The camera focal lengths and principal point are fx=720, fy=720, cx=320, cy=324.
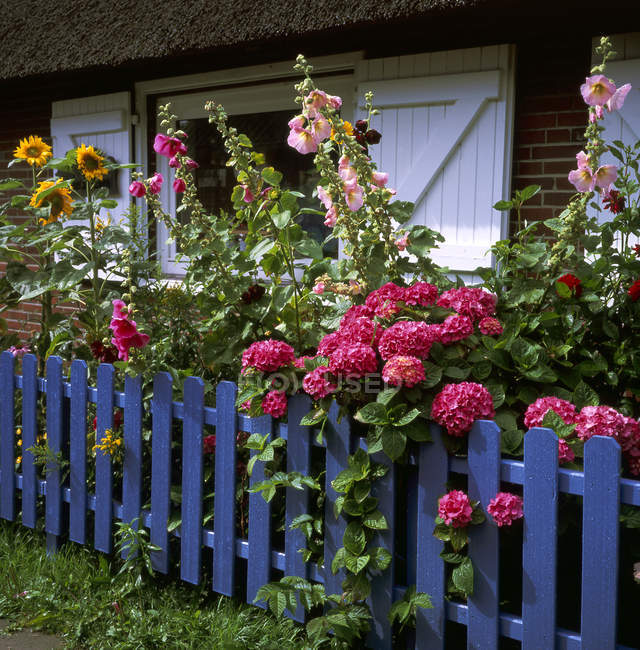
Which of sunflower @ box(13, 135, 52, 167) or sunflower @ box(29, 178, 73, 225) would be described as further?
sunflower @ box(13, 135, 52, 167)

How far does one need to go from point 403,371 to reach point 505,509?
0.40 m

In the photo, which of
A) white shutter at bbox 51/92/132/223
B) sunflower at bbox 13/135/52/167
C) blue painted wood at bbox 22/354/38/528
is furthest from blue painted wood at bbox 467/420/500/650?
white shutter at bbox 51/92/132/223

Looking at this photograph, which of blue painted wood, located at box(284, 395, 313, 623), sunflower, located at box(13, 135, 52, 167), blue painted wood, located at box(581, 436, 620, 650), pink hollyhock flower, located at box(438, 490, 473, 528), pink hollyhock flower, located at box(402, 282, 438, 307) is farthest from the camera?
sunflower, located at box(13, 135, 52, 167)

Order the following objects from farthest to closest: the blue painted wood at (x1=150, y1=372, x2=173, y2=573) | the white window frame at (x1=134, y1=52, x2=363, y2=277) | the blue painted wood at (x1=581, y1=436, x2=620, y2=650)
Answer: the white window frame at (x1=134, y1=52, x2=363, y2=277)
the blue painted wood at (x1=150, y1=372, x2=173, y2=573)
the blue painted wood at (x1=581, y1=436, x2=620, y2=650)

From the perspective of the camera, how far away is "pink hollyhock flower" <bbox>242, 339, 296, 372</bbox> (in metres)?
1.98

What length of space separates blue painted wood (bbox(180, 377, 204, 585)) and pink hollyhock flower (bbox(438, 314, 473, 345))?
0.80 metres

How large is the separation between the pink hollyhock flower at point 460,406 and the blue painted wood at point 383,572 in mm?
239

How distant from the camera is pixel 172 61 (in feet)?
14.1

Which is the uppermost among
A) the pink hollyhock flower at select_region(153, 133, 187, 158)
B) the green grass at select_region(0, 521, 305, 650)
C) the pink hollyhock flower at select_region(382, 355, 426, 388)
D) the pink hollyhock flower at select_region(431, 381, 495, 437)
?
the pink hollyhock flower at select_region(153, 133, 187, 158)

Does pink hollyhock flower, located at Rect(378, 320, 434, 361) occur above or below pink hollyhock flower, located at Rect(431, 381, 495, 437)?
above

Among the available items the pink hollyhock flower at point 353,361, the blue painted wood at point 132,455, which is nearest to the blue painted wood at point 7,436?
the blue painted wood at point 132,455

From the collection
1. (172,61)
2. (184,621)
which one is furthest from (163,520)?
(172,61)

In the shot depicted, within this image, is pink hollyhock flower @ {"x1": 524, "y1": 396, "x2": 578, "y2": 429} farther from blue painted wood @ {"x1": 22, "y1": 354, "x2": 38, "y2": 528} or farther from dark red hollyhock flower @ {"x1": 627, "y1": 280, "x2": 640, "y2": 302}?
blue painted wood @ {"x1": 22, "y1": 354, "x2": 38, "y2": 528}

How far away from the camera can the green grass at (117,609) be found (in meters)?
2.12
